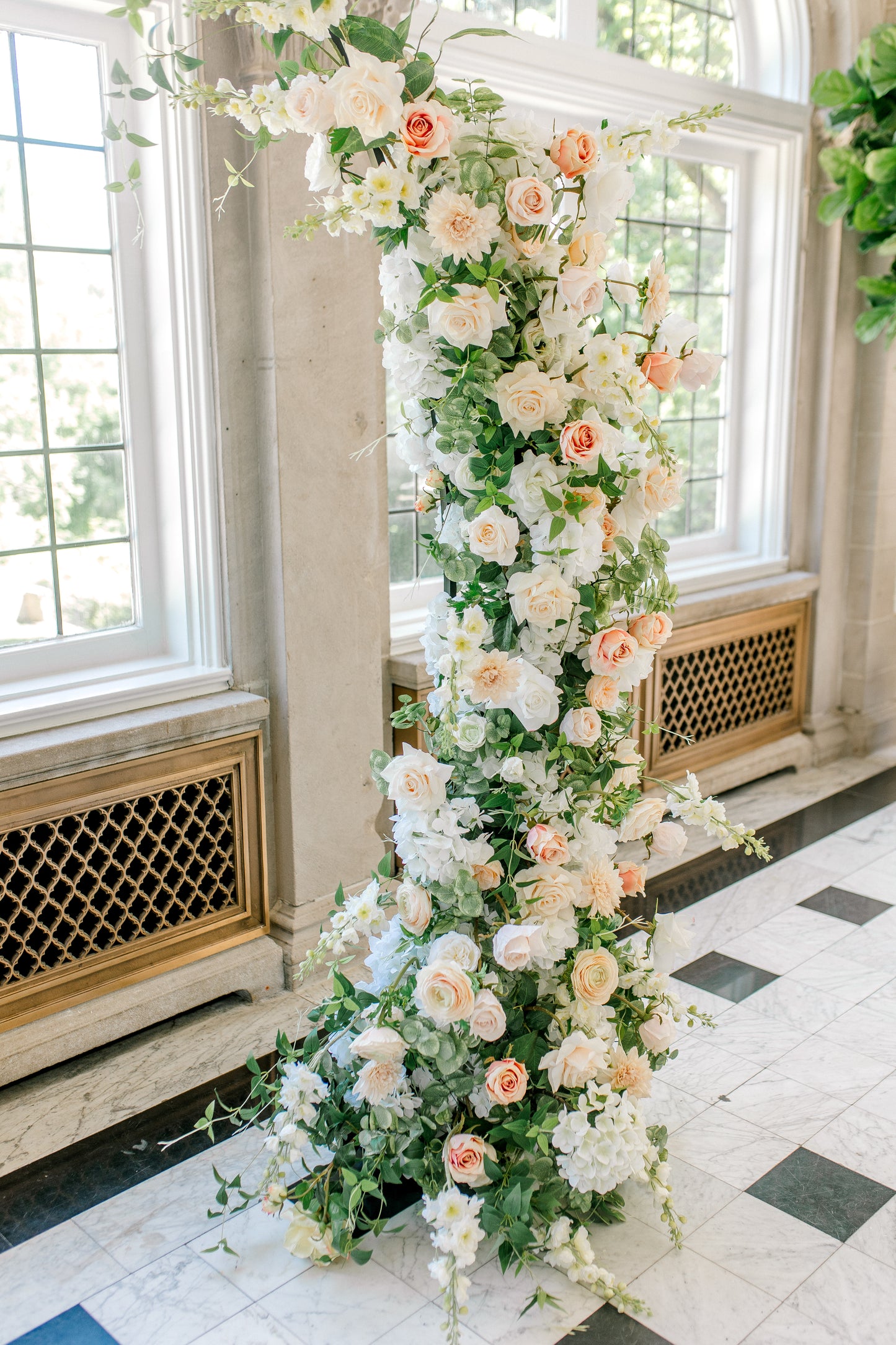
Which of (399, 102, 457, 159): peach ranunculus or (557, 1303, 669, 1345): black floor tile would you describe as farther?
(557, 1303, 669, 1345): black floor tile

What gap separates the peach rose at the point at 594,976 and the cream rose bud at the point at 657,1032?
0.19 meters

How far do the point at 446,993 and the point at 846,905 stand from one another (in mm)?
2106

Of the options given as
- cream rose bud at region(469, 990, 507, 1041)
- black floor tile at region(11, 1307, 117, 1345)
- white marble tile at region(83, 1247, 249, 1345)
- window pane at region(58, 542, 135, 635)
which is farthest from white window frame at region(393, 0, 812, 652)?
black floor tile at region(11, 1307, 117, 1345)

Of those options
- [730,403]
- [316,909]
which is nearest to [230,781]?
[316,909]

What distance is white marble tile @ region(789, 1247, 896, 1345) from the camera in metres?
1.99

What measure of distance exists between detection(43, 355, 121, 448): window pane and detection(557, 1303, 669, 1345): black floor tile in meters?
A: 2.16

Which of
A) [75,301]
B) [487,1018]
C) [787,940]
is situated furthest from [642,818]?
[75,301]

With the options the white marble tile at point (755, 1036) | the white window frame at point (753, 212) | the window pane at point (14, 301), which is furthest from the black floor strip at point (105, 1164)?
the white window frame at point (753, 212)

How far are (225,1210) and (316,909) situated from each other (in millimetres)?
997

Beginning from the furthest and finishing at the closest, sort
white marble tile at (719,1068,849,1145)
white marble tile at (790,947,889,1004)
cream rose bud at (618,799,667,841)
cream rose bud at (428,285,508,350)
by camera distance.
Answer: white marble tile at (790,947,889,1004), white marble tile at (719,1068,849,1145), cream rose bud at (618,799,667,841), cream rose bud at (428,285,508,350)

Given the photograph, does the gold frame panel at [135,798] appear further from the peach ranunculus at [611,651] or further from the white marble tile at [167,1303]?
the peach ranunculus at [611,651]

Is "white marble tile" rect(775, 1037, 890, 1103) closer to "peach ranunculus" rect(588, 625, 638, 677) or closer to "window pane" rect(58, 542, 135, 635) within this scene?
"peach ranunculus" rect(588, 625, 638, 677)

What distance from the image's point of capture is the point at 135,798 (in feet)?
9.34

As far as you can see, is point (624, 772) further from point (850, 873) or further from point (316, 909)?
point (850, 873)
